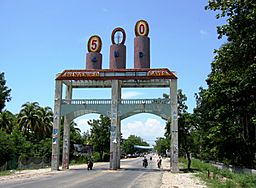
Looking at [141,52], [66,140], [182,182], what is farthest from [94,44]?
[182,182]

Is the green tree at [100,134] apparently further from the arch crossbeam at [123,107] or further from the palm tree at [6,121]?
the arch crossbeam at [123,107]

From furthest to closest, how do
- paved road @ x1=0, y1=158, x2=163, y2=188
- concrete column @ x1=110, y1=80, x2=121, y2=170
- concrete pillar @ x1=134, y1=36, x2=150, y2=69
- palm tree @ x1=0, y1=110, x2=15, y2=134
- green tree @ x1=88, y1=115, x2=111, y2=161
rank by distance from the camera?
green tree @ x1=88, y1=115, x2=111, y2=161 < palm tree @ x1=0, y1=110, x2=15, y2=134 < concrete pillar @ x1=134, y1=36, x2=150, y2=69 < concrete column @ x1=110, y1=80, x2=121, y2=170 < paved road @ x1=0, y1=158, x2=163, y2=188

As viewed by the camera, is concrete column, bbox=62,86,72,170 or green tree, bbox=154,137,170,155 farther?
green tree, bbox=154,137,170,155

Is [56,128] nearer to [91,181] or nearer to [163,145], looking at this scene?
[91,181]

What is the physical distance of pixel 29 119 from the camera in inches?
2142

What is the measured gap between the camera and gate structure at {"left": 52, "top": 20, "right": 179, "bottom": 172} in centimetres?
3347

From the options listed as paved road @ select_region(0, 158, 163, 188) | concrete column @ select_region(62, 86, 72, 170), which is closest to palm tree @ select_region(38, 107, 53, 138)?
concrete column @ select_region(62, 86, 72, 170)

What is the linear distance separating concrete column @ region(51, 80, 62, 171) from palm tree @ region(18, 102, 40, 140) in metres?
21.0

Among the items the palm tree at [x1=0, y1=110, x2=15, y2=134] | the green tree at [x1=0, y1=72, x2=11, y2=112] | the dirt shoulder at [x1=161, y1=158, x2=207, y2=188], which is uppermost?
the green tree at [x1=0, y1=72, x2=11, y2=112]

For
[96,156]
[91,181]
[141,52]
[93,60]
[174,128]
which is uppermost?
[141,52]

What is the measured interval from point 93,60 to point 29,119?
2236cm

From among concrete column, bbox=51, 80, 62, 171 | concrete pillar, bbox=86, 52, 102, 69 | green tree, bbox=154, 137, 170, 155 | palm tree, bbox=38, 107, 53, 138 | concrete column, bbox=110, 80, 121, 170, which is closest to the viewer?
concrete column, bbox=110, 80, 121, 170

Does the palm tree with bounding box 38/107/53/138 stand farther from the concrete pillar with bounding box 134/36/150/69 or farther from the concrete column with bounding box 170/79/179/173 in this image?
the concrete column with bounding box 170/79/179/173

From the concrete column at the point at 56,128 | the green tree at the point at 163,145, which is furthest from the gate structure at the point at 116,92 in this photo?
the green tree at the point at 163,145
